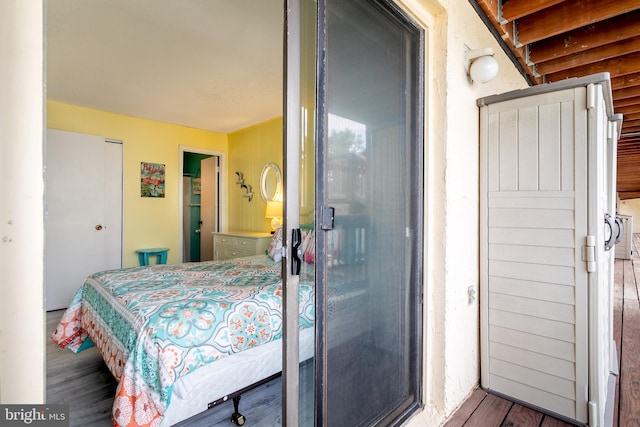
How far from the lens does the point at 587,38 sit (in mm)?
2260

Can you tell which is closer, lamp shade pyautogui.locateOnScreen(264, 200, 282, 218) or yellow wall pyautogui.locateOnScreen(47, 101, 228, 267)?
yellow wall pyautogui.locateOnScreen(47, 101, 228, 267)

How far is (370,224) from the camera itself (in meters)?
1.31

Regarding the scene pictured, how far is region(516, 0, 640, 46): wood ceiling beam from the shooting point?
184 cm

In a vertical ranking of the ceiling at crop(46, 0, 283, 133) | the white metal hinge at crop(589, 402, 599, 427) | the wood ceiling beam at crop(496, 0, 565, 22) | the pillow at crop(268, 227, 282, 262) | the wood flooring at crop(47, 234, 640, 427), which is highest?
the ceiling at crop(46, 0, 283, 133)

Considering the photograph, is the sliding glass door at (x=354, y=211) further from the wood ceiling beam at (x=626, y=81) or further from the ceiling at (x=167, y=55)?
the wood ceiling beam at (x=626, y=81)

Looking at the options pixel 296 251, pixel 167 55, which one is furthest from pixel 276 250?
pixel 296 251

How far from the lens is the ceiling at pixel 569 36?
1893mm

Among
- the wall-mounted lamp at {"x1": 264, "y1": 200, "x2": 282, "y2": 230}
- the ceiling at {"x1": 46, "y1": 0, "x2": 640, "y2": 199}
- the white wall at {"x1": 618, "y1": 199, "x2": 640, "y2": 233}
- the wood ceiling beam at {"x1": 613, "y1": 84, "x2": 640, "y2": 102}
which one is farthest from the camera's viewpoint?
the white wall at {"x1": 618, "y1": 199, "x2": 640, "y2": 233}

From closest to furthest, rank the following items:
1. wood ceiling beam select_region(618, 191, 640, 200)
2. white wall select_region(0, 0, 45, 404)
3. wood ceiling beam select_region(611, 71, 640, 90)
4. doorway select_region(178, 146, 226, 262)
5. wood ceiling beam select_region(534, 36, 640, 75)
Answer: white wall select_region(0, 0, 45, 404) < wood ceiling beam select_region(534, 36, 640, 75) < wood ceiling beam select_region(611, 71, 640, 90) < doorway select_region(178, 146, 226, 262) < wood ceiling beam select_region(618, 191, 640, 200)

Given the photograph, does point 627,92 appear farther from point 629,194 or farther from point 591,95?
point 629,194

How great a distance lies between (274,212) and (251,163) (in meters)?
1.00

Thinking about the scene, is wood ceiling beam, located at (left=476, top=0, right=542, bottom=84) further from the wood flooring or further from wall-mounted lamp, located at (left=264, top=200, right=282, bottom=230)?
wall-mounted lamp, located at (left=264, top=200, right=282, bottom=230)

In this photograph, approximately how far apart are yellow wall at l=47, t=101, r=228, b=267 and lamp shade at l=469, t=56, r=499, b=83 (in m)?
4.11

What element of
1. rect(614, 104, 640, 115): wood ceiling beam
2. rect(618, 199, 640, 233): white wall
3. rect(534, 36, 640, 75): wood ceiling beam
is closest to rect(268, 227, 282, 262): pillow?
rect(534, 36, 640, 75): wood ceiling beam
